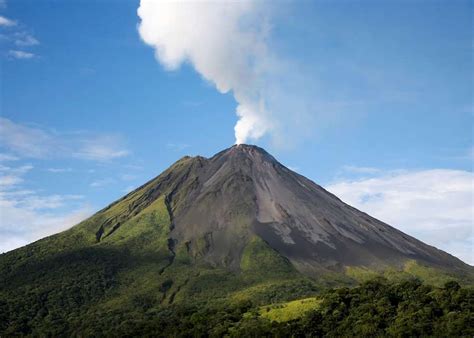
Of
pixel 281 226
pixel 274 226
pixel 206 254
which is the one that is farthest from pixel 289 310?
pixel 281 226

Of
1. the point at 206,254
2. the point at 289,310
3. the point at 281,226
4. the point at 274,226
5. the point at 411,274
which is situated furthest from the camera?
the point at 281,226

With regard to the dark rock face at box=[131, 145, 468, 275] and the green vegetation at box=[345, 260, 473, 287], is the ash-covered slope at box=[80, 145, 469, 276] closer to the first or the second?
the dark rock face at box=[131, 145, 468, 275]

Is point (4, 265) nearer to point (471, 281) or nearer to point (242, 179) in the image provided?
point (242, 179)

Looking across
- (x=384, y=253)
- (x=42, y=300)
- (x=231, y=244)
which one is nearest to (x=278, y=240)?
(x=231, y=244)

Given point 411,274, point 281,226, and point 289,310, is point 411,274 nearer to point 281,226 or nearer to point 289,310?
point 281,226

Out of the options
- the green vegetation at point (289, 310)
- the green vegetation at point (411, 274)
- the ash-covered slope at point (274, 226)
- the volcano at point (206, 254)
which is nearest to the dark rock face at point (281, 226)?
the ash-covered slope at point (274, 226)

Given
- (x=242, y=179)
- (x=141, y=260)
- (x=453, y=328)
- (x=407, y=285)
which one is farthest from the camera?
(x=242, y=179)

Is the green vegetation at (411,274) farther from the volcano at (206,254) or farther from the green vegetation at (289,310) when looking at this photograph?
the green vegetation at (289,310)
